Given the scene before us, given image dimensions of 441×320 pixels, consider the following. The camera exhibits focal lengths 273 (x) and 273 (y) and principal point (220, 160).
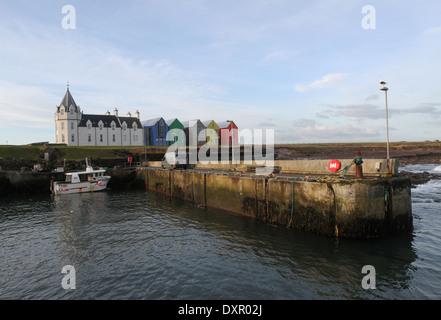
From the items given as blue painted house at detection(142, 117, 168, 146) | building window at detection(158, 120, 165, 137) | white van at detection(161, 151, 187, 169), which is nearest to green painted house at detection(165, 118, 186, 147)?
blue painted house at detection(142, 117, 168, 146)

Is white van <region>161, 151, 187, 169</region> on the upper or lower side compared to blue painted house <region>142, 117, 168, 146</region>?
lower

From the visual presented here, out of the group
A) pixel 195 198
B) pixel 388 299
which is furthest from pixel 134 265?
pixel 195 198

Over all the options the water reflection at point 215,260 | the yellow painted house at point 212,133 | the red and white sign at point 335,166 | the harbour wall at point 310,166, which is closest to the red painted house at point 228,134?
the yellow painted house at point 212,133

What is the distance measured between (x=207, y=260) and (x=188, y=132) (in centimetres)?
7364

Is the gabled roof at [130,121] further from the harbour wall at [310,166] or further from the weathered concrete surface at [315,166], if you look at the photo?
the weathered concrete surface at [315,166]

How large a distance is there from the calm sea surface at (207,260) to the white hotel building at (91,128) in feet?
173

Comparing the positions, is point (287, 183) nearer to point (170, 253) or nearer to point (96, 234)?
point (170, 253)

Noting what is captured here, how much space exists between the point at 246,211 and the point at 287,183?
181 inches

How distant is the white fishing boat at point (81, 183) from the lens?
34.3 meters

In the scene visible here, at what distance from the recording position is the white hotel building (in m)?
68.0

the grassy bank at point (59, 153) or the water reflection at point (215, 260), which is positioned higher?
the grassy bank at point (59, 153)

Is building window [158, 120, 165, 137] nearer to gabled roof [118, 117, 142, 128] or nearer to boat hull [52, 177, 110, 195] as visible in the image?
gabled roof [118, 117, 142, 128]

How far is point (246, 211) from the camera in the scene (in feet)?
67.8

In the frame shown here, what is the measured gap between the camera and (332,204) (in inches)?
579
